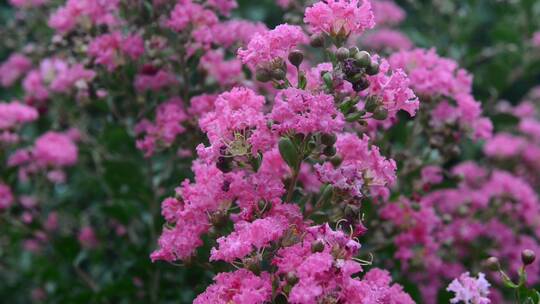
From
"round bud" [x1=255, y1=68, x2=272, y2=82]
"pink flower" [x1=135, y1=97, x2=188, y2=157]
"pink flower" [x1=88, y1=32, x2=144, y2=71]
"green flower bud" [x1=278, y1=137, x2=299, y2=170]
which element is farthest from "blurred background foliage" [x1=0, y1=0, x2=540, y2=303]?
"round bud" [x1=255, y1=68, x2=272, y2=82]

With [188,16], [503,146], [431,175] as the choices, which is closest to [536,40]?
[503,146]

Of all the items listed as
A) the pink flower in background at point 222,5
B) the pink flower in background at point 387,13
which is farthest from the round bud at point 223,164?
the pink flower in background at point 387,13

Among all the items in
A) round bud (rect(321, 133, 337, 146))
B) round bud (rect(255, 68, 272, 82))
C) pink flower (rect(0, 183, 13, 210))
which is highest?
round bud (rect(255, 68, 272, 82))

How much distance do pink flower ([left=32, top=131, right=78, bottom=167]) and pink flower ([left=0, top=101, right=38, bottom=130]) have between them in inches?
6.8

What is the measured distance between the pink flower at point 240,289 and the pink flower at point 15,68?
1.96m

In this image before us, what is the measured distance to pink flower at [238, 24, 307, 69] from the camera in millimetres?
1552

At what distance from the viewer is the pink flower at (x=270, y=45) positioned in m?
1.55

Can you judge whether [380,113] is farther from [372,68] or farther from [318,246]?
[318,246]

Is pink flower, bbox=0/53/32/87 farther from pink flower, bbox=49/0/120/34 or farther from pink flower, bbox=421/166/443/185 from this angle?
pink flower, bbox=421/166/443/185

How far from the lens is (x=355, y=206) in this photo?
4.94 ft

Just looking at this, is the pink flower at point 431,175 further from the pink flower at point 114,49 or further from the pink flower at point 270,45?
the pink flower at point 114,49

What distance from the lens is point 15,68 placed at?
3064mm

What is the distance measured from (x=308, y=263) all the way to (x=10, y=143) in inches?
59.3

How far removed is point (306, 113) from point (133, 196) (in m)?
1.09
